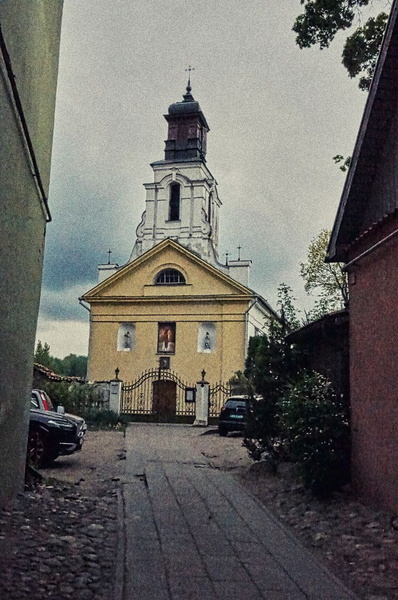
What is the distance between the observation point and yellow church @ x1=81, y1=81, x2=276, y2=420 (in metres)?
35.5

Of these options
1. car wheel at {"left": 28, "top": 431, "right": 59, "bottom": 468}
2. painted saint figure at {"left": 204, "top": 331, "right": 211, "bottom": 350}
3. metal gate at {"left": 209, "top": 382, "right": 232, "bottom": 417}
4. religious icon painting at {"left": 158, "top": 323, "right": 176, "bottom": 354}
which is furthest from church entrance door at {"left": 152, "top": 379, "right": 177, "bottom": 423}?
car wheel at {"left": 28, "top": 431, "right": 59, "bottom": 468}

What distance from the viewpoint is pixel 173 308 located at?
3719 cm

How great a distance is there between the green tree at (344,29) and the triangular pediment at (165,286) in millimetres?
24924

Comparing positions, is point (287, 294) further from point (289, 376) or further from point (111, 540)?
point (111, 540)

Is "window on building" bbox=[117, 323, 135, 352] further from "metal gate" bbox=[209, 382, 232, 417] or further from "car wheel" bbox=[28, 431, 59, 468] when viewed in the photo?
"car wheel" bbox=[28, 431, 59, 468]

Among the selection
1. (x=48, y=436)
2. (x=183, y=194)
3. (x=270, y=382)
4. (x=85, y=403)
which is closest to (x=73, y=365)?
(x=183, y=194)

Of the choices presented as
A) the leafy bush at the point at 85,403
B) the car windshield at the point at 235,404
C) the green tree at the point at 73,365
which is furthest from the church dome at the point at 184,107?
the green tree at the point at 73,365

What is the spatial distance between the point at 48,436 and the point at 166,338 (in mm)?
24497

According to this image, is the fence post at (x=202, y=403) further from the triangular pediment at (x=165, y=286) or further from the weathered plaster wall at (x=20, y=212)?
the weathered plaster wall at (x=20, y=212)

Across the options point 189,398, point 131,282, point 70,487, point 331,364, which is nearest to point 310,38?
point 331,364

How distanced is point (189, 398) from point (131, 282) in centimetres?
840

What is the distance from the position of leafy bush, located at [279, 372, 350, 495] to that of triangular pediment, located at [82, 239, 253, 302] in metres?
26.8

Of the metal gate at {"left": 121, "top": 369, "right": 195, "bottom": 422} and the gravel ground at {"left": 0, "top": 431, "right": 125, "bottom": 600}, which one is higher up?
the metal gate at {"left": 121, "top": 369, "right": 195, "bottom": 422}

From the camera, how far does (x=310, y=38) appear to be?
11.5m
